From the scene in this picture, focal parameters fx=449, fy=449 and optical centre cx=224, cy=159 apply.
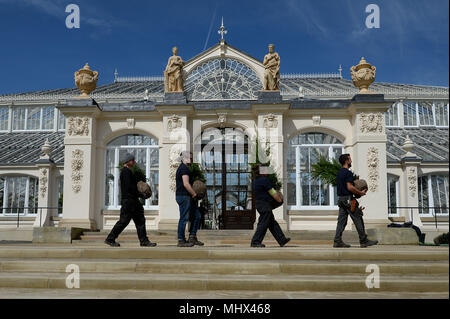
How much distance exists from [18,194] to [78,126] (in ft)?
34.4

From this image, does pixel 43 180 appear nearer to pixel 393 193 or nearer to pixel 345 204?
pixel 393 193

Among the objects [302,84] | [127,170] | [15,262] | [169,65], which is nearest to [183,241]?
[127,170]

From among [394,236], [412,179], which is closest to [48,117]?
[412,179]

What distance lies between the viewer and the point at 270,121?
14953 millimetres

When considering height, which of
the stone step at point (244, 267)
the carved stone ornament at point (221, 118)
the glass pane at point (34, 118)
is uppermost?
the glass pane at point (34, 118)

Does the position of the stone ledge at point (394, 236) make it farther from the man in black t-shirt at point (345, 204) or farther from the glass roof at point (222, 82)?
the glass roof at point (222, 82)

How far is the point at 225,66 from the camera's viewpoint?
26578mm

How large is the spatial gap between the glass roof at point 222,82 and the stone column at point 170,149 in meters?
9.18

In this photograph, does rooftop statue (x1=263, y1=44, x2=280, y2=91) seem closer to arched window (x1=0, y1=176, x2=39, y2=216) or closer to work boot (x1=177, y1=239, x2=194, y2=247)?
work boot (x1=177, y1=239, x2=194, y2=247)

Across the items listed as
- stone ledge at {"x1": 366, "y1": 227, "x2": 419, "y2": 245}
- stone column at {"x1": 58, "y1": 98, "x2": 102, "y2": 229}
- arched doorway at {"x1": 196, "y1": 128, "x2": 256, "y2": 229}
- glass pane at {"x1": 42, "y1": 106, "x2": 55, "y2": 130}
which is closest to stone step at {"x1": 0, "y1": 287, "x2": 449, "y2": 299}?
stone ledge at {"x1": 366, "y1": 227, "x2": 419, "y2": 245}

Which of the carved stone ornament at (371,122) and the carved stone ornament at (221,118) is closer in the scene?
the carved stone ornament at (371,122)

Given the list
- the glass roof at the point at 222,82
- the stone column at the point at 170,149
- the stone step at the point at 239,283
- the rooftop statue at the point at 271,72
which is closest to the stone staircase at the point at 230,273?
the stone step at the point at 239,283

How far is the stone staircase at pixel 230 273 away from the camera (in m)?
5.43

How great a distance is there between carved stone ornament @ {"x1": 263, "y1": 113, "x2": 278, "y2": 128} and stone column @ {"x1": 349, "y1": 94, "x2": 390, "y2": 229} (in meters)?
2.52
